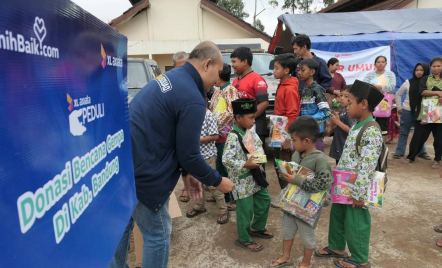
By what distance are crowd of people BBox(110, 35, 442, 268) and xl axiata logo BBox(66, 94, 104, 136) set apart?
74 cm

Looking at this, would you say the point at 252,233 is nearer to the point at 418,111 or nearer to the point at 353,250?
the point at 353,250

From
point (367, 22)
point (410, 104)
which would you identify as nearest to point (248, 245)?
point (410, 104)

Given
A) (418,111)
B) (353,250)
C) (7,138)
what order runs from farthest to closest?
(418,111)
(353,250)
(7,138)

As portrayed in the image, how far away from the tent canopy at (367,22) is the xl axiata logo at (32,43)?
25.0 ft

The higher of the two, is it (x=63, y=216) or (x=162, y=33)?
(x=162, y=33)

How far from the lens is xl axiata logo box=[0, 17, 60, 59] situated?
0.62 m

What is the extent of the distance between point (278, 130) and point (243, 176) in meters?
0.94

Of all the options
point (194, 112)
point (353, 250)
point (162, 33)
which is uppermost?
point (162, 33)

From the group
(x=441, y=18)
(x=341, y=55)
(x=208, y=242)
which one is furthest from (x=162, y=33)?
(x=208, y=242)

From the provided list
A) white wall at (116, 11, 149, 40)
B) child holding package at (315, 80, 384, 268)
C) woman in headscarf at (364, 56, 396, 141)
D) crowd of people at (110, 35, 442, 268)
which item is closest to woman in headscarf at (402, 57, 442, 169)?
woman in headscarf at (364, 56, 396, 141)

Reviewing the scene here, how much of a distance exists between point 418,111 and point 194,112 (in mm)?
4928

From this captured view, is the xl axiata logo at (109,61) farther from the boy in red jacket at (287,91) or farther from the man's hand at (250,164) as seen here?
the boy in red jacket at (287,91)

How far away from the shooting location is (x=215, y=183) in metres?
1.93

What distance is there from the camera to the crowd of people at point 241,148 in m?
1.79
